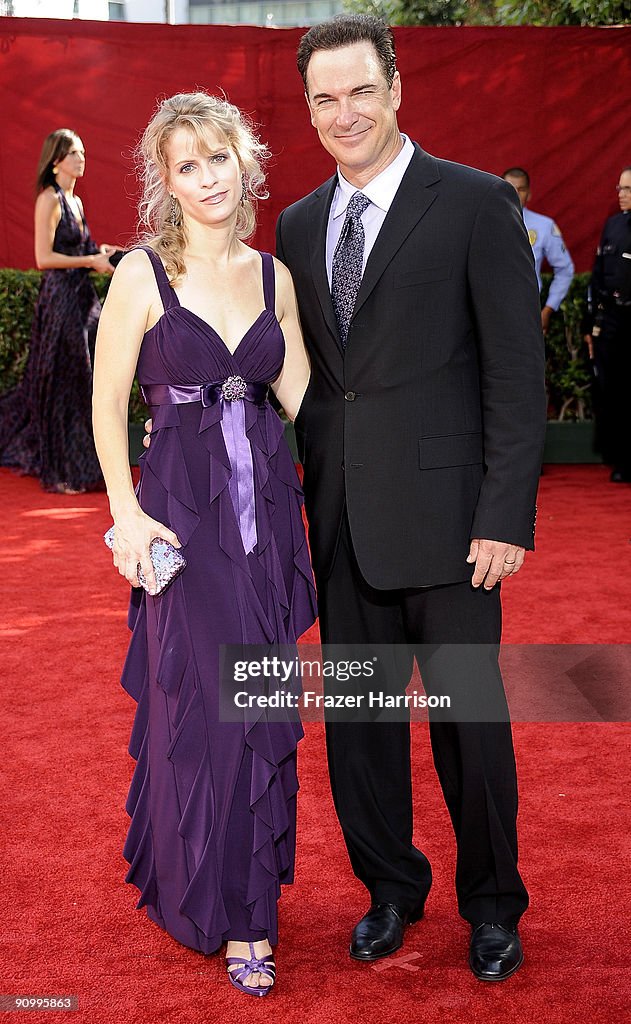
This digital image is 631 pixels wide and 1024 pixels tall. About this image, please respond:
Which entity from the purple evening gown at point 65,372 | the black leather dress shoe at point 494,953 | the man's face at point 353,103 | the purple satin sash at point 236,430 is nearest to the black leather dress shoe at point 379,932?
the black leather dress shoe at point 494,953

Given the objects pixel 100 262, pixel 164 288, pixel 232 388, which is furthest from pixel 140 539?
pixel 100 262

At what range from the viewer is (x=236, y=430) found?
247 centimetres

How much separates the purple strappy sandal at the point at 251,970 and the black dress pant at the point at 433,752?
312 millimetres

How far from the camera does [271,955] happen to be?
245 centimetres

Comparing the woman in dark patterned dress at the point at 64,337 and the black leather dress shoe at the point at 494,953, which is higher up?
the woman in dark patterned dress at the point at 64,337

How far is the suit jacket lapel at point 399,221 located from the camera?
2.35 meters

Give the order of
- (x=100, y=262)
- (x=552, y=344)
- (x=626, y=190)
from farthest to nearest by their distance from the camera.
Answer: (x=552, y=344) < (x=626, y=190) < (x=100, y=262)

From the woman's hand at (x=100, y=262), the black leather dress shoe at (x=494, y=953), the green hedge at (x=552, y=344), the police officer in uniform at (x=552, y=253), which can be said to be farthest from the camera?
the green hedge at (x=552, y=344)

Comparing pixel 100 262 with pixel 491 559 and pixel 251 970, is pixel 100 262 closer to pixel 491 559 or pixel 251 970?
pixel 491 559

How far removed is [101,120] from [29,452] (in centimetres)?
278

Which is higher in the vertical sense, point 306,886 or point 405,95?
point 405,95

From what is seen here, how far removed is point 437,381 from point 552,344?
20.2ft

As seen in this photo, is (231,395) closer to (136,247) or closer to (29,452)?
(136,247)

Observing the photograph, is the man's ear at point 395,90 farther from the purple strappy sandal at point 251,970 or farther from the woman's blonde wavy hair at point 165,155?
the purple strappy sandal at point 251,970
